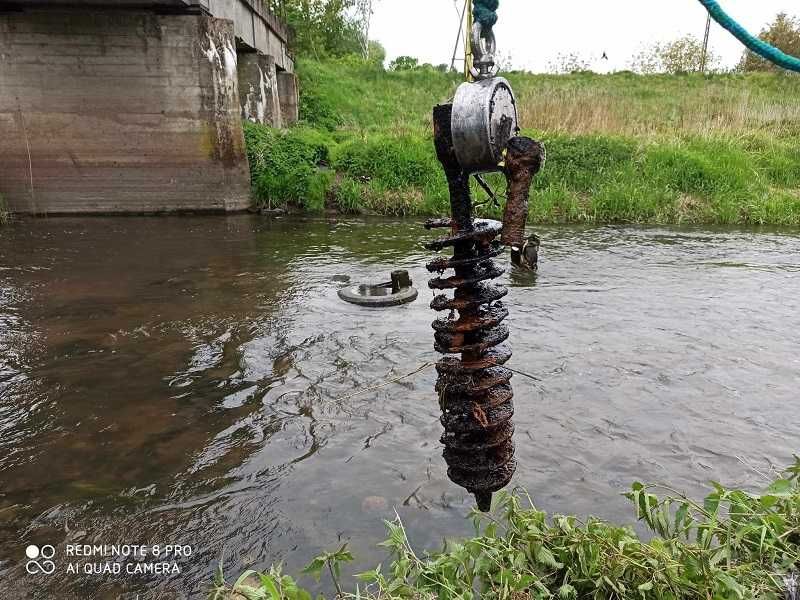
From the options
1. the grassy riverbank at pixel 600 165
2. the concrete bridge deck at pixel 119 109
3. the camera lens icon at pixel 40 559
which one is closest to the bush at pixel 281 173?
the grassy riverbank at pixel 600 165

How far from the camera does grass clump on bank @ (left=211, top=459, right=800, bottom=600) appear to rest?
2100 millimetres

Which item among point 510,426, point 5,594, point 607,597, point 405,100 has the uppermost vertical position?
point 405,100

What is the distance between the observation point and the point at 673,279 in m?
8.66

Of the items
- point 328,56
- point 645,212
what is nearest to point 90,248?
point 645,212

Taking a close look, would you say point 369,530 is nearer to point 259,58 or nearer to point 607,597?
point 607,597

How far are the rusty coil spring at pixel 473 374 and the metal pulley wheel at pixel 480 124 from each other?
0.31 m

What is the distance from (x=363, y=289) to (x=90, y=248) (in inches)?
219

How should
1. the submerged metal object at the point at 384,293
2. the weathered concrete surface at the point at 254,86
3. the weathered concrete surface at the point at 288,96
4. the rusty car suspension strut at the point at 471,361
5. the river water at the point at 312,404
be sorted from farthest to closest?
the weathered concrete surface at the point at 288,96
the weathered concrete surface at the point at 254,86
the submerged metal object at the point at 384,293
the river water at the point at 312,404
the rusty car suspension strut at the point at 471,361

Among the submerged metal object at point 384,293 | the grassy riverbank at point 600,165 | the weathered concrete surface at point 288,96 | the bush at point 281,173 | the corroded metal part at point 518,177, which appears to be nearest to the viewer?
the corroded metal part at point 518,177

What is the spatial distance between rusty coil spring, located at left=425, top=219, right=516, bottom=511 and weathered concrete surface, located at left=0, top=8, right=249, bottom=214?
11928mm

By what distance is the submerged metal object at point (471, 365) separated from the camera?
2387 mm

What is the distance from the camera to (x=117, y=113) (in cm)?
1293

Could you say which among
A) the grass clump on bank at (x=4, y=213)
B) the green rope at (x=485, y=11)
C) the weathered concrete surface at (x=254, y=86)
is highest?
the weathered concrete surface at (x=254, y=86)

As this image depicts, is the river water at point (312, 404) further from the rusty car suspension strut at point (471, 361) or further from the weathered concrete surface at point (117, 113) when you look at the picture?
the weathered concrete surface at point (117, 113)
